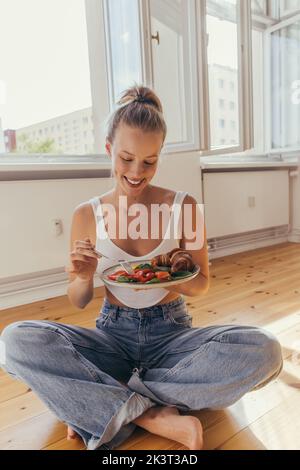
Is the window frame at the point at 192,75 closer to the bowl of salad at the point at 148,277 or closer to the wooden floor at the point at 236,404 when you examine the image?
the wooden floor at the point at 236,404

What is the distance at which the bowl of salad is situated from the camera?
0.75m

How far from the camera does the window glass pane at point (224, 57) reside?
7.49 feet

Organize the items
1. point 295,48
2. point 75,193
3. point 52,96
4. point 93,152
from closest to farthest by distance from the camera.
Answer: point 75,193 → point 52,96 → point 93,152 → point 295,48

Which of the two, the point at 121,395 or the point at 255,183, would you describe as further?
the point at 255,183

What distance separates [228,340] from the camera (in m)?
0.80

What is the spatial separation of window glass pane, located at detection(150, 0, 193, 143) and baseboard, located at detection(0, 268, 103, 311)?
0.99 m

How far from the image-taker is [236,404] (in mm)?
927

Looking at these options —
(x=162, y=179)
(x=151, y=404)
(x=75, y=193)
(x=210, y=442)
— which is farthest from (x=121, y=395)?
(x=162, y=179)

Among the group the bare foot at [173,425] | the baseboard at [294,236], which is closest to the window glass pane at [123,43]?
the bare foot at [173,425]

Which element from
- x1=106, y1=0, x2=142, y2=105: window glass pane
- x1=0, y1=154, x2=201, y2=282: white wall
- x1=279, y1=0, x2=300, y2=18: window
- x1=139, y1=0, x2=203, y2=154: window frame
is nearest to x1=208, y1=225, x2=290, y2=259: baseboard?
x1=139, y1=0, x2=203, y2=154: window frame

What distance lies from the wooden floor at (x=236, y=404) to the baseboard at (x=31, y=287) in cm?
6

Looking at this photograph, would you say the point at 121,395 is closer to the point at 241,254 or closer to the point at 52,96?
the point at 52,96

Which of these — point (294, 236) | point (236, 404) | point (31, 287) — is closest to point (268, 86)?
point (294, 236)

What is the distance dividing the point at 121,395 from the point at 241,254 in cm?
228
